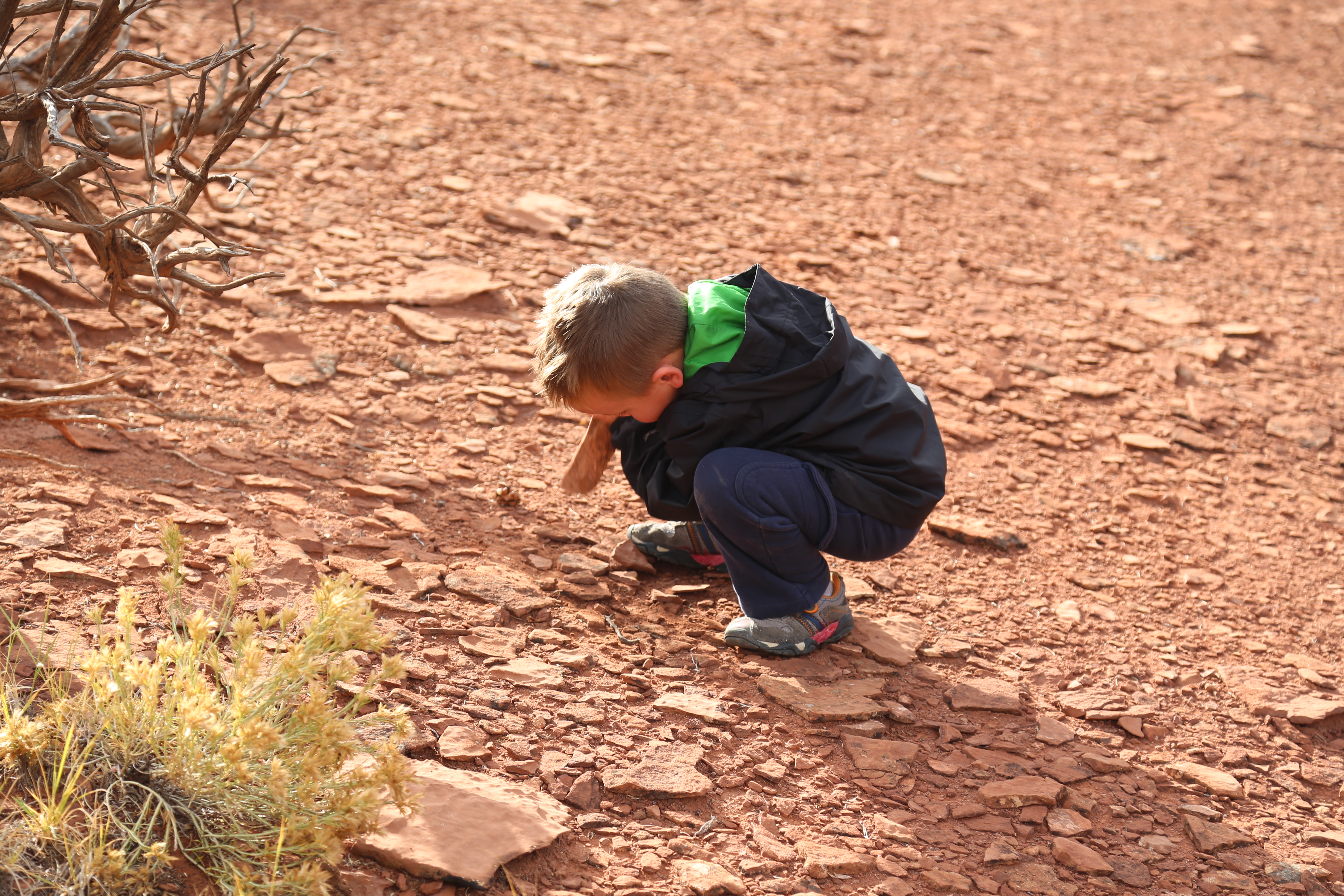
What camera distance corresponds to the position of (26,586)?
2.46 meters

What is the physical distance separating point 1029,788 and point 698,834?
2.66 ft

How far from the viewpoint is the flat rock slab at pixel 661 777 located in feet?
7.63

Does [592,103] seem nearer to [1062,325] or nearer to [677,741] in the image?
[1062,325]

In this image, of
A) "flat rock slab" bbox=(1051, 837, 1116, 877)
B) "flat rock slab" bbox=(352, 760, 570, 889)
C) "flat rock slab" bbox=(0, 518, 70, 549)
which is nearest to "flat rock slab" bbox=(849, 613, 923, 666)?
"flat rock slab" bbox=(1051, 837, 1116, 877)

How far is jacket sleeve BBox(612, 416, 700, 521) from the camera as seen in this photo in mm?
2877

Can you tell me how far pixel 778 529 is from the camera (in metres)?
2.67

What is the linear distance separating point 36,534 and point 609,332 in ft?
4.76

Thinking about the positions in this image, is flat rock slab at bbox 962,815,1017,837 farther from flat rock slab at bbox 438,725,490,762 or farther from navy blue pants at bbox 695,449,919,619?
flat rock slab at bbox 438,725,490,762

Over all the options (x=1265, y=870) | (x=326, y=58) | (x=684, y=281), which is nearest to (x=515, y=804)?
(x=1265, y=870)

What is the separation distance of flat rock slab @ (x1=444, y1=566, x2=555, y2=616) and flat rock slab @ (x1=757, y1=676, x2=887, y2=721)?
62 cm

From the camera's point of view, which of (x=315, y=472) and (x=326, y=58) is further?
(x=326, y=58)

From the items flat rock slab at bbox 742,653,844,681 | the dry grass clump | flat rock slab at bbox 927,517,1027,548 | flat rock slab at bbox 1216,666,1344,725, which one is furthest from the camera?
flat rock slab at bbox 927,517,1027,548

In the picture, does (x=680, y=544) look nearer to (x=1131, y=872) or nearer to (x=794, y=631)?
(x=794, y=631)

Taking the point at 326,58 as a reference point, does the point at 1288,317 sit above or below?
below
